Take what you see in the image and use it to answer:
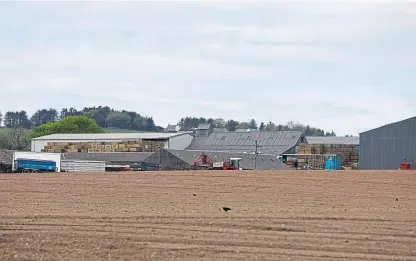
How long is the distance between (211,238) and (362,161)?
1683 inches

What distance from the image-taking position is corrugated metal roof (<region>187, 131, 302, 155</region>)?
9194 cm

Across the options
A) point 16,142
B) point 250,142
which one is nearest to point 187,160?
point 250,142

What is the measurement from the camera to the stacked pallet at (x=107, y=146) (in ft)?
234

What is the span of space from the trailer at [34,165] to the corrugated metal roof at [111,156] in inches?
429

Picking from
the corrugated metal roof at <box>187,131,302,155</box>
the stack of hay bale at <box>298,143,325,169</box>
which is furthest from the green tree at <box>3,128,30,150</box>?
the stack of hay bale at <box>298,143,325,169</box>

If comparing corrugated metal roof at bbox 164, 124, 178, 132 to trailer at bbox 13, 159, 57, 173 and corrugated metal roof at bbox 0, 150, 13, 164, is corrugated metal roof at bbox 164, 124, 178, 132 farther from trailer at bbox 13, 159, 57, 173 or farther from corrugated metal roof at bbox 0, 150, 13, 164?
trailer at bbox 13, 159, 57, 173

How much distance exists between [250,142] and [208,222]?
78434 millimetres

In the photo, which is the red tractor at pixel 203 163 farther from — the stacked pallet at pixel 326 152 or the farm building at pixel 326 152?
the farm building at pixel 326 152

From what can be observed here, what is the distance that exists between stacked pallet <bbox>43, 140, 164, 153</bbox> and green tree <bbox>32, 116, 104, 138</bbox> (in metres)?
34.8

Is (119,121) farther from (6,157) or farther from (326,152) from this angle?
(6,157)

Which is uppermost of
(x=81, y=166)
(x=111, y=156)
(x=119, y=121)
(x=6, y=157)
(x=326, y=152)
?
(x=119, y=121)

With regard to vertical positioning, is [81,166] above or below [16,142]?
below

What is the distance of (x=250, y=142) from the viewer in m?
93.5

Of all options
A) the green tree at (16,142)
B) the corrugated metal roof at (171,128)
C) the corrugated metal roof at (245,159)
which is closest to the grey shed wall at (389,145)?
the corrugated metal roof at (245,159)
